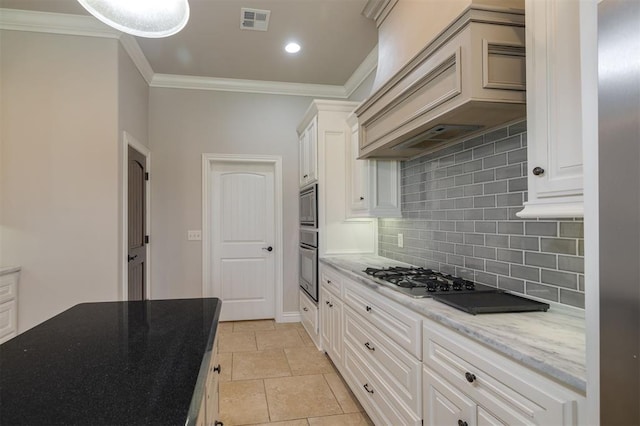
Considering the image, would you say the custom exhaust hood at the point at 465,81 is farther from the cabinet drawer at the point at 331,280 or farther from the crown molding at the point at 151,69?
the crown molding at the point at 151,69

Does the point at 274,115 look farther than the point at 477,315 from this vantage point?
Yes

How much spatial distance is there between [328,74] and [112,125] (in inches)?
91.2

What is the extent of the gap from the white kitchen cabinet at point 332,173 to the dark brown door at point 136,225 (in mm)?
1808

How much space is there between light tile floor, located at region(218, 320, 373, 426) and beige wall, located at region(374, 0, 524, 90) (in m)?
2.22

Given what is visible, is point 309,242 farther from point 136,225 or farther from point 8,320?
point 8,320

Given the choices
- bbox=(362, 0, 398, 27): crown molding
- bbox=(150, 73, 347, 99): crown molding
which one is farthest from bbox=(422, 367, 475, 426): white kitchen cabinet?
bbox=(150, 73, 347, 99): crown molding

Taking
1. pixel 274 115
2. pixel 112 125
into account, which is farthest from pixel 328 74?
pixel 112 125

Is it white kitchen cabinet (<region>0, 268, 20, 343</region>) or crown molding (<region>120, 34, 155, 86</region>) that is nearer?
white kitchen cabinet (<region>0, 268, 20, 343</region>)

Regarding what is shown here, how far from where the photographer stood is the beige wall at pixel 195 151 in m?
4.17

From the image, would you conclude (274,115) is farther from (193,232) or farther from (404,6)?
(404,6)

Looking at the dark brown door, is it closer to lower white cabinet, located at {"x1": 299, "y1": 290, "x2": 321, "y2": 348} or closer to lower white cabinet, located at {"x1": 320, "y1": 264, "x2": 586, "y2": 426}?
lower white cabinet, located at {"x1": 299, "y1": 290, "x2": 321, "y2": 348}


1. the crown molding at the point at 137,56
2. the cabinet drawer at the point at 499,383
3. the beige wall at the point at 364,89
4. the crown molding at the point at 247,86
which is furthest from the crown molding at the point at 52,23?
the cabinet drawer at the point at 499,383

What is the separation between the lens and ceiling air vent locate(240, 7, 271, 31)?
285 centimetres

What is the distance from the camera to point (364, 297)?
91.1 inches
